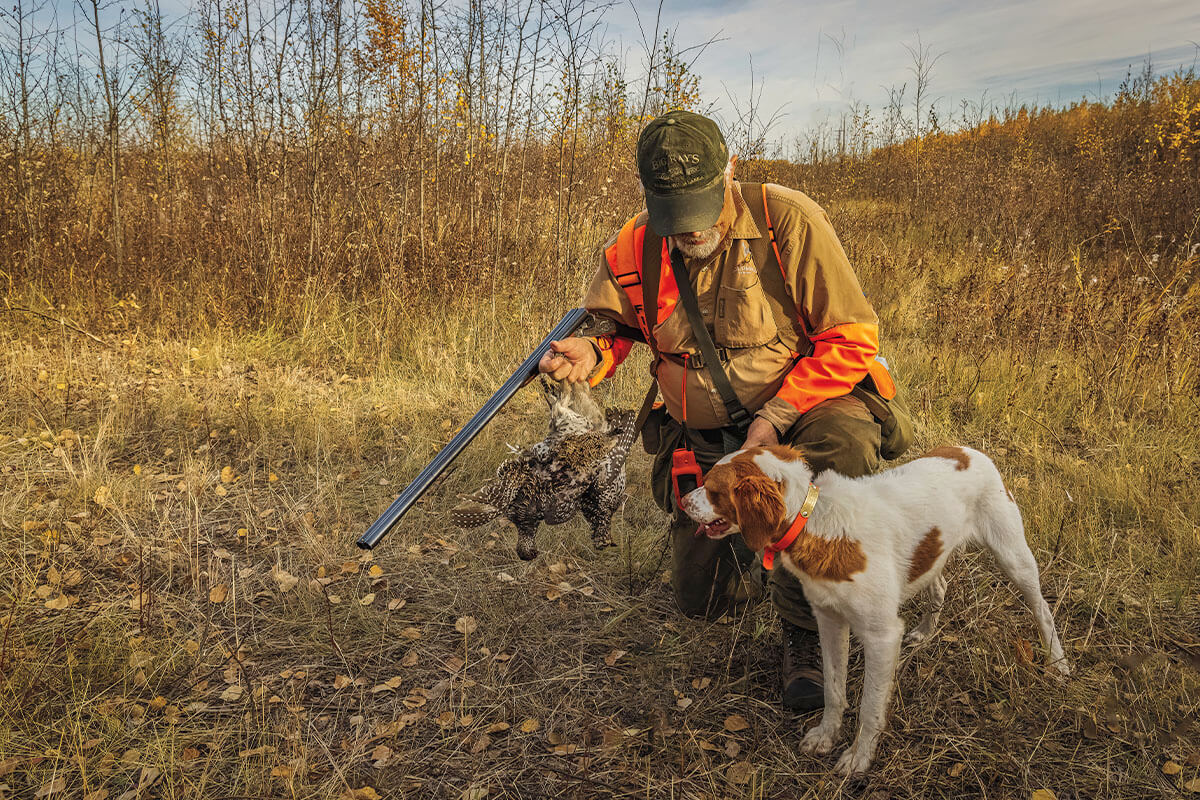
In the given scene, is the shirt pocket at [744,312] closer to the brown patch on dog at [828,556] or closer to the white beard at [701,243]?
the white beard at [701,243]

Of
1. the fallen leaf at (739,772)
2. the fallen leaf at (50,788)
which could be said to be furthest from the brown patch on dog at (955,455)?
the fallen leaf at (50,788)

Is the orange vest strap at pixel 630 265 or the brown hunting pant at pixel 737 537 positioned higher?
the orange vest strap at pixel 630 265

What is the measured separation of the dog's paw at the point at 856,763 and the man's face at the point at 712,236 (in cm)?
189

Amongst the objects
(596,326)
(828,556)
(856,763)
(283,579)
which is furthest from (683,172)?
(283,579)

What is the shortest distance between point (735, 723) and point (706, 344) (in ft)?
4.86

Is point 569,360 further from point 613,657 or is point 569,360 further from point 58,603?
point 58,603

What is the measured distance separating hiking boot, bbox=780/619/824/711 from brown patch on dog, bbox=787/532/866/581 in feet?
2.13

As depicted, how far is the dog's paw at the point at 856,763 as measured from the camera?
7.94ft

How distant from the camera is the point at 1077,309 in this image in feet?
19.4

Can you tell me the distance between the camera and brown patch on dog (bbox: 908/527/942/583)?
2.45m

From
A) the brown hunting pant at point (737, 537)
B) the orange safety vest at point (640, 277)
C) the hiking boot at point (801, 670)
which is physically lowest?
the hiking boot at point (801, 670)

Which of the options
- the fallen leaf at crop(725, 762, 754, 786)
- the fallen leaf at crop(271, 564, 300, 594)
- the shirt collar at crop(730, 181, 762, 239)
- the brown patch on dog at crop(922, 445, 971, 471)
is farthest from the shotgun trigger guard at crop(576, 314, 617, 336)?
the fallen leaf at crop(271, 564, 300, 594)

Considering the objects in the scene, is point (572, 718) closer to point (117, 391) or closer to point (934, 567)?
point (934, 567)

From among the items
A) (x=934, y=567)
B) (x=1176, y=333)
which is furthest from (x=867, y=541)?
(x=1176, y=333)
